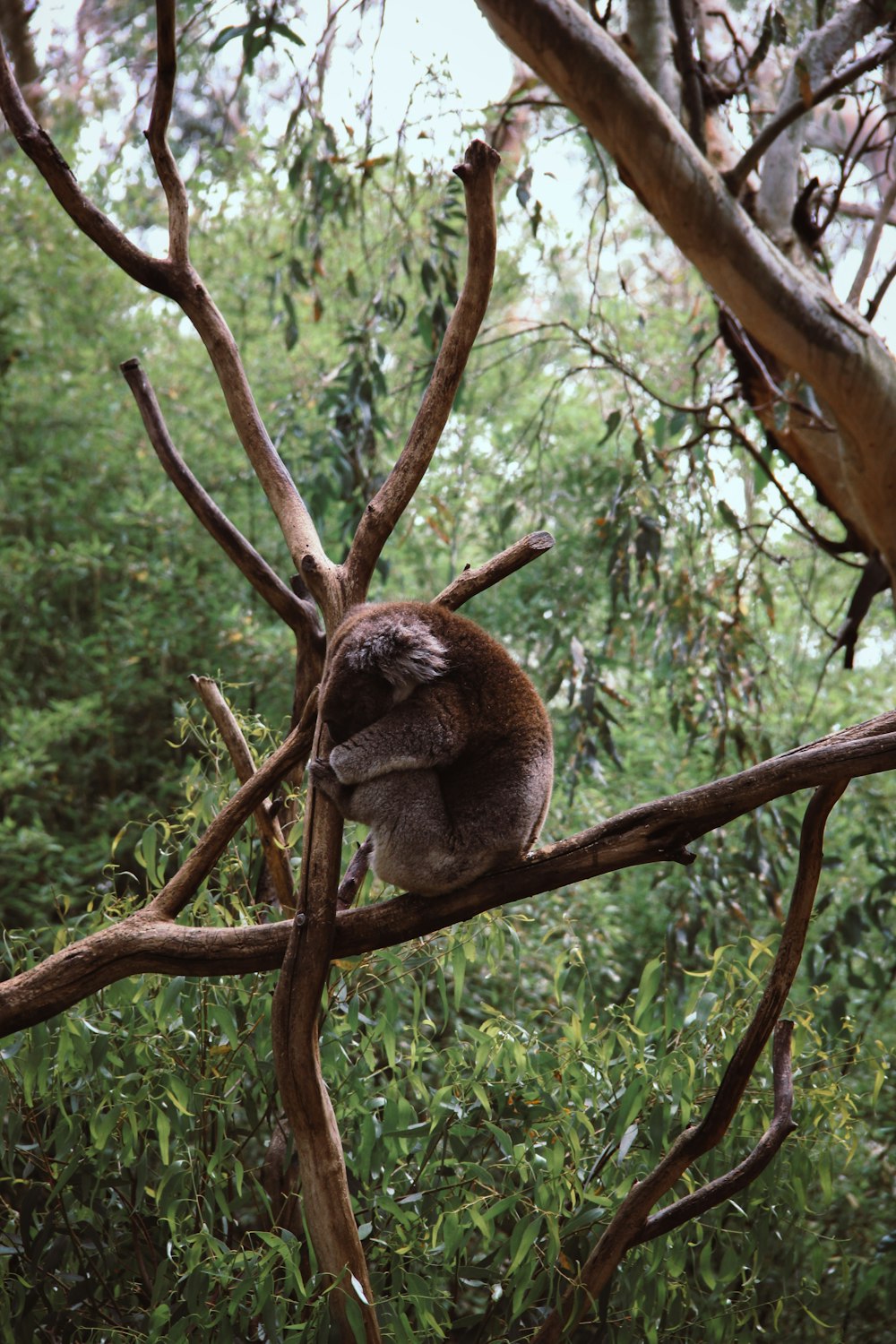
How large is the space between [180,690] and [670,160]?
8.97 feet

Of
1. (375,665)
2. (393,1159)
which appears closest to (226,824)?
(375,665)

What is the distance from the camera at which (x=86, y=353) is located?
177 inches

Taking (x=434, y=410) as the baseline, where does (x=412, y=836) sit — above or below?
below

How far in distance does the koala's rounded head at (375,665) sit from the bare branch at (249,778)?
0.73 ft

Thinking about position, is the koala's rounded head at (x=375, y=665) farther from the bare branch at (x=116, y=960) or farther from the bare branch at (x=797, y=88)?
the bare branch at (x=797, y=88)

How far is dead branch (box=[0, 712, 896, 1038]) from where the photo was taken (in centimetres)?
137

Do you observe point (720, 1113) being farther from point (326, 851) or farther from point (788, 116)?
point (788, 116)

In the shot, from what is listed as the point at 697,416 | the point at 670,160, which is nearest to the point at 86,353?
the point at 697,416

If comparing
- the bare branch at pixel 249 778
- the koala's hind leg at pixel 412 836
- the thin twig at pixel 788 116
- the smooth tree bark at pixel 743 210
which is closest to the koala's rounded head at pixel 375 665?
the koala's hind leg at pixel 412 836

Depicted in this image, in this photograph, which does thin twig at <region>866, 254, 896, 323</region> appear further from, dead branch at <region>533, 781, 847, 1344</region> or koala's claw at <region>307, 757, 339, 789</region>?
koala's claw at <region>307, 757, 339, 789</region>

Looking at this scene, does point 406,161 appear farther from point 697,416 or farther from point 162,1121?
point 162,1121

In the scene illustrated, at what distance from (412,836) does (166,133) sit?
1.20 metres

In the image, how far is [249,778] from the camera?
181 cm

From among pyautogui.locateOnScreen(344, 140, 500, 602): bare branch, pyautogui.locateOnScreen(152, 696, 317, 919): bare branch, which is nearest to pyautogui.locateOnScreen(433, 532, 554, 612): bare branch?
pyautogui.locateOnScreen(344, 140, 500, 602): bare branch
